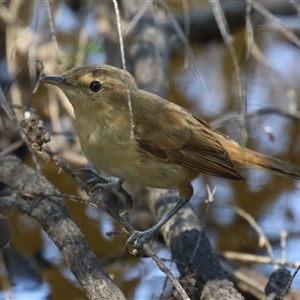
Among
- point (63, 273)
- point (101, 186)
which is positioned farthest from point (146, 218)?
point (101, 186)

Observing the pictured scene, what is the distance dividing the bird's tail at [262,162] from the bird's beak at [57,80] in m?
0.98

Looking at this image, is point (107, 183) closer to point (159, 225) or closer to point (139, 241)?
point (159, 225)

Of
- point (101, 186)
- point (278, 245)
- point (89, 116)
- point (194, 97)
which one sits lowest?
point (278, 245)

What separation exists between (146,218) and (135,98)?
118 cm

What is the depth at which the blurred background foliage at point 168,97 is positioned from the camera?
4.27 meters

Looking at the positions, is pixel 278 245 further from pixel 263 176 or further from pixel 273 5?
pixel 273 5

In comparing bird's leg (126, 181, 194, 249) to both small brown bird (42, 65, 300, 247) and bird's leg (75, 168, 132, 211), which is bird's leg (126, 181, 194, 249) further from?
bird's leg (75, 168, 132, 211)

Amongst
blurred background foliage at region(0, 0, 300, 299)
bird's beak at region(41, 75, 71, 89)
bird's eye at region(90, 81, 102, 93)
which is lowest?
blurred background foliage at region(0, 0, 300, 299)

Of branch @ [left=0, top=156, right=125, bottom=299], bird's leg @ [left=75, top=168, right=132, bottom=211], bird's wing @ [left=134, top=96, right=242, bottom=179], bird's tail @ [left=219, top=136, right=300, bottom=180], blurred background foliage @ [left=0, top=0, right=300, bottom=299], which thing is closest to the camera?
branch @ [left=0, top=156, right=125, bottom=299]

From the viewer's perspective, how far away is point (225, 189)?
5.33m

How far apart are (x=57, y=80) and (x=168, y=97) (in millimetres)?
1979

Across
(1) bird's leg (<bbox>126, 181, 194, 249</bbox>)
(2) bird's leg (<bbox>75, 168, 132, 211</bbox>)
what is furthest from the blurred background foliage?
(2) bird's leg (<bbox>75, 168, 132, 211</bbox>)

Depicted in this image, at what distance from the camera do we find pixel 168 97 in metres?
5.43

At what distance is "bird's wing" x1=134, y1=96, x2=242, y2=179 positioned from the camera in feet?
12.1
